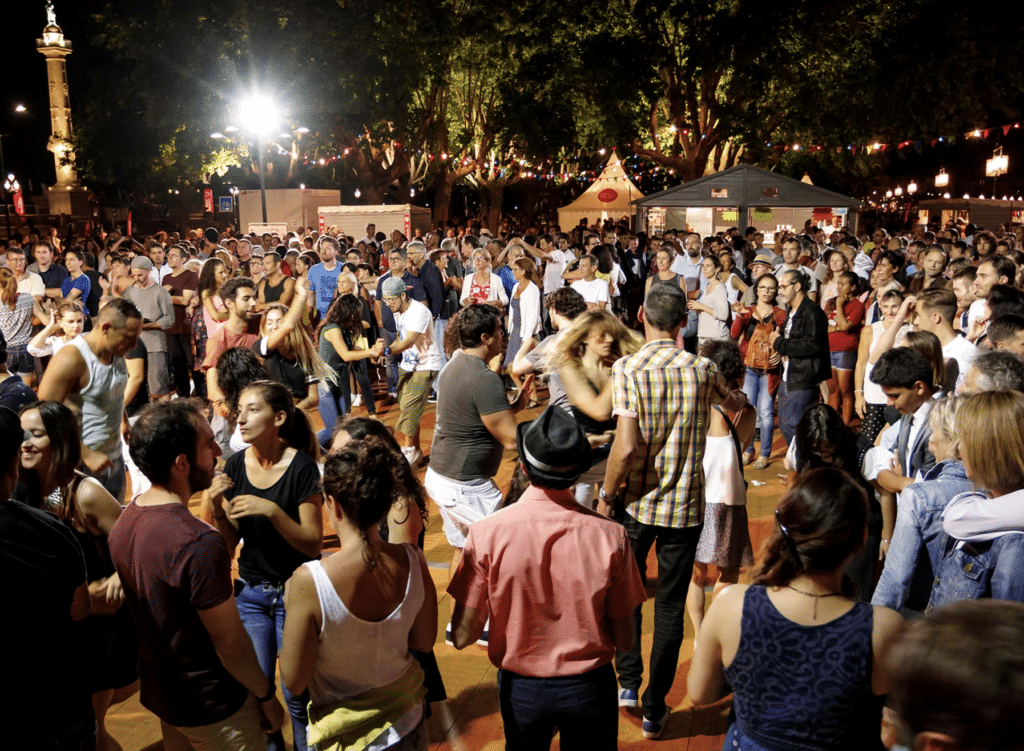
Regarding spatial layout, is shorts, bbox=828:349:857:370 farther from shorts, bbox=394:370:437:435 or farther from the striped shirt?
the striped shirt

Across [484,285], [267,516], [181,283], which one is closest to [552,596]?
[267,516]

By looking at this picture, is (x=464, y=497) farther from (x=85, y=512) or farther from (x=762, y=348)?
(x=762, y=348)

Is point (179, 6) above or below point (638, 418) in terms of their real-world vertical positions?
above

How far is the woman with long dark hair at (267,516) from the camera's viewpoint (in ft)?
10.7

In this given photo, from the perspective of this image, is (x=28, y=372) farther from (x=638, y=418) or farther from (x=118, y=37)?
(x=118, y=37)

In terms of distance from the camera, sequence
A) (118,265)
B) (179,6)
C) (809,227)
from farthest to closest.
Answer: (179,6) < (809,227) < (118,265)

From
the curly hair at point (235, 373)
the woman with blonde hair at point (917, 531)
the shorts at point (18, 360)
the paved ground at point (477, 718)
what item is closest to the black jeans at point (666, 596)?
the paved ground at point (477, 718)

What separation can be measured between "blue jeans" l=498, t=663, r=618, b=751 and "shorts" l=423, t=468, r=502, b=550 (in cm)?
177

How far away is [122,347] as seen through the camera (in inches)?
189

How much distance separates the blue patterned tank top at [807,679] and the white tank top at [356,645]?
982mm

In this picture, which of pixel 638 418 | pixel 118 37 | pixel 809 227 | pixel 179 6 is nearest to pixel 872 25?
pixel 809 227

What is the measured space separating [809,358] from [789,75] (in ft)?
82.3

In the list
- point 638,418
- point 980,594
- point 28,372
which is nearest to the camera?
point 980,594

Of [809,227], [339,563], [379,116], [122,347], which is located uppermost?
[379,116]
